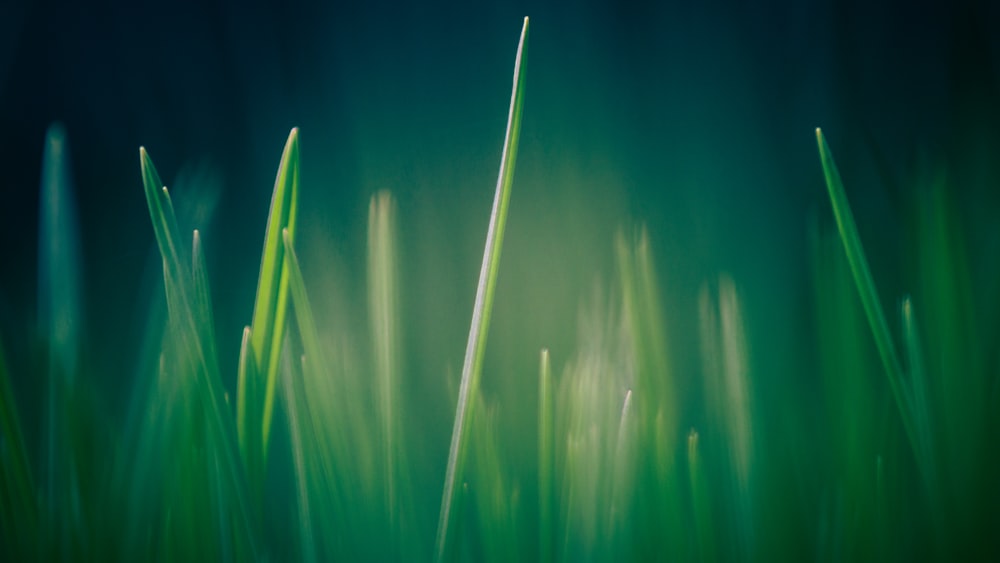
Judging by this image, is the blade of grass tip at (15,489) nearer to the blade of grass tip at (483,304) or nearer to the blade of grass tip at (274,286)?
the blade of grass tip at (274,286)

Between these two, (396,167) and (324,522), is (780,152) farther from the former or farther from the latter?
(324,522)

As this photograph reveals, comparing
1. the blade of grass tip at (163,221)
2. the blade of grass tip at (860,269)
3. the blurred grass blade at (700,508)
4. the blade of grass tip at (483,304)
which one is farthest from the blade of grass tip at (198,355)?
the blade of grass tip at (860,269)

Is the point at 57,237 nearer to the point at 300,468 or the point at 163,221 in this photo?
the point at 163,221

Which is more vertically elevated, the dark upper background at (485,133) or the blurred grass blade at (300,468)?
the dark upper background at (485,133)

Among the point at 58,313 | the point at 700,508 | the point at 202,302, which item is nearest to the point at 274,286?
the point at 202,302

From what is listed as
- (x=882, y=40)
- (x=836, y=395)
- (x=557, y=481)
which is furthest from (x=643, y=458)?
(x=882, y=40)

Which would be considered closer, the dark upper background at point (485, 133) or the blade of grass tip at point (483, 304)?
the blade of grass tip at point (483, 304)

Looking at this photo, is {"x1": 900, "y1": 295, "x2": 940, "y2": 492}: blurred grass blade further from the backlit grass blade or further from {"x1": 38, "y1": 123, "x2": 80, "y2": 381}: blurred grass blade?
{"x1": 38, "y1": 123, "x2": 80, "y2": 381}: blurred grass blade
